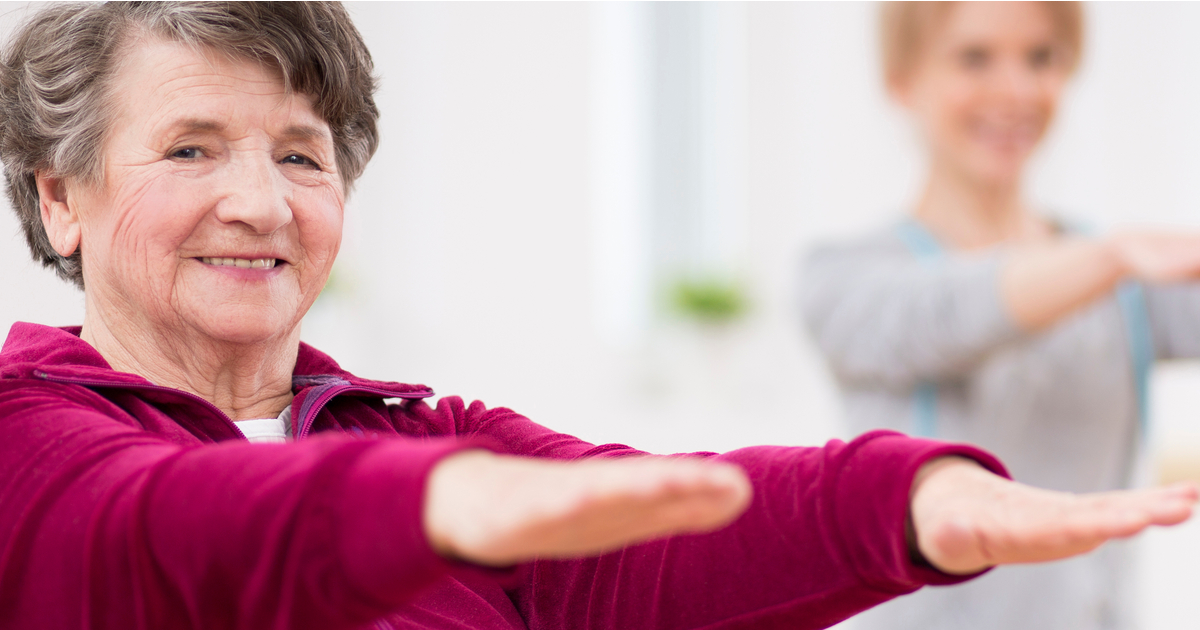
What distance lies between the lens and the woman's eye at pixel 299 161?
812 millimetres

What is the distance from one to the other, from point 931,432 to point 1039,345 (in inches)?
7.7

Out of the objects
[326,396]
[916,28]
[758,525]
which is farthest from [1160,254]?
[326,396]

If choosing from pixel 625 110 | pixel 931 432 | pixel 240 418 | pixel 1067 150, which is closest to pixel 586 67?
pixel 625 110

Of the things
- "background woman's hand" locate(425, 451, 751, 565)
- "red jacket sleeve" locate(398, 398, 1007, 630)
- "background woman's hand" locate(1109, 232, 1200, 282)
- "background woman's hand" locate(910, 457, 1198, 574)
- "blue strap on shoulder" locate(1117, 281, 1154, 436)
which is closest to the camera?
"background woman's hand" locate(425, 451, 751, 565)

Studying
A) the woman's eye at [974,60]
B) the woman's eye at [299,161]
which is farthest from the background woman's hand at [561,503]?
the woman's eye at [974,60]

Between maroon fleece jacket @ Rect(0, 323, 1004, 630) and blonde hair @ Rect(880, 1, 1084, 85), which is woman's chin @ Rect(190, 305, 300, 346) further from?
blonde hair @ Rect(880, 1, 1084, 85)

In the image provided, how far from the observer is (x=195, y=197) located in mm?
749

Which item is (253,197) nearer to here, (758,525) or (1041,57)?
(758,525)

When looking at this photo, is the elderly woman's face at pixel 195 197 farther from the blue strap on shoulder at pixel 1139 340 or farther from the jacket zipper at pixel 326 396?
the blue strap on shoulder at pixel 1139 340

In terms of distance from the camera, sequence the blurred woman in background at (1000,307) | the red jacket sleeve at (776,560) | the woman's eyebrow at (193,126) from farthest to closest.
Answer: the blurred woman in background at (1000,307) < the woman's eyebrow at (193,126) < the red jacket sleeve at (776,560)

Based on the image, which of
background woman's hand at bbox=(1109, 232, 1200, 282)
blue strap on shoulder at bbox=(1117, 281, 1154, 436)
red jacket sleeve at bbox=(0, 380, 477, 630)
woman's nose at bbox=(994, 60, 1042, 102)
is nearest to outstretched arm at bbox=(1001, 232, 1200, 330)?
background woman's hand at bbox=(1109, 232, 1200, 282)

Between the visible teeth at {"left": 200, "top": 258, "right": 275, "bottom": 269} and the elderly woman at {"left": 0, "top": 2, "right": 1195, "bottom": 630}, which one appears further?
the visible teeth at {"left": 200, "top": 258, "right": 275, "bottom": 269}

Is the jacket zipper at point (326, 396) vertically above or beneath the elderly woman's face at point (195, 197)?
beneath

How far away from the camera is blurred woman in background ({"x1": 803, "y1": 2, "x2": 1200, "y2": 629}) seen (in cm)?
132
